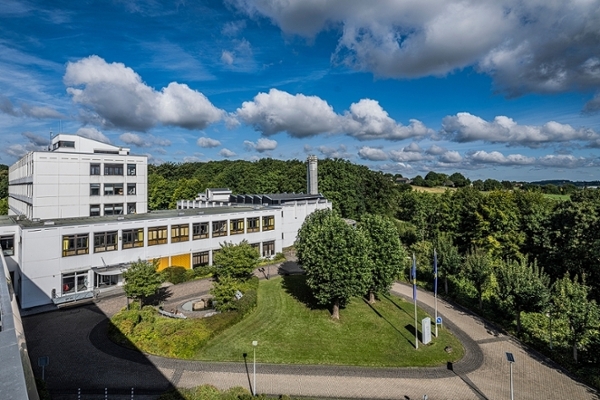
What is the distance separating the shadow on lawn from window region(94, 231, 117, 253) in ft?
55.9

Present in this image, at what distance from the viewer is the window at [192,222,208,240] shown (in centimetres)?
4016

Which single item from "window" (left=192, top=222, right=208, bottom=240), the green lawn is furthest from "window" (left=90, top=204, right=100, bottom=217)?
the green lawn

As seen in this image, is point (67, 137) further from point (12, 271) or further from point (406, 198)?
point (406, 198)

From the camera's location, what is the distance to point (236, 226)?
43.9 metres

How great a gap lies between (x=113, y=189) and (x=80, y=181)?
408cm

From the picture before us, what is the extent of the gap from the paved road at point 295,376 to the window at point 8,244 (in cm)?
1094

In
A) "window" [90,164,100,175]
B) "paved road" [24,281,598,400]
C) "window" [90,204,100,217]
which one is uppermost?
"window" [90,164,100,175]

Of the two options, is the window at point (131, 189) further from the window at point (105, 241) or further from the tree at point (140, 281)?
the tree at point (140, 281)

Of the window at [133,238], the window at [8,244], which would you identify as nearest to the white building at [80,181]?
the window at [8,244]

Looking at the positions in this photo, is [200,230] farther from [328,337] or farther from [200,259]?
[328,337]

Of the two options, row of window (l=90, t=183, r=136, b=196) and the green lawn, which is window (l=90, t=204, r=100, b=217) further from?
the green lawn

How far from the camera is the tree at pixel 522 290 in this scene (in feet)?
80.5

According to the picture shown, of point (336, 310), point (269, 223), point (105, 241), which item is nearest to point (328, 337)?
point (336, 310)

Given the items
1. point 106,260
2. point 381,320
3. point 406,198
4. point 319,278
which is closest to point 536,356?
point 381,320
